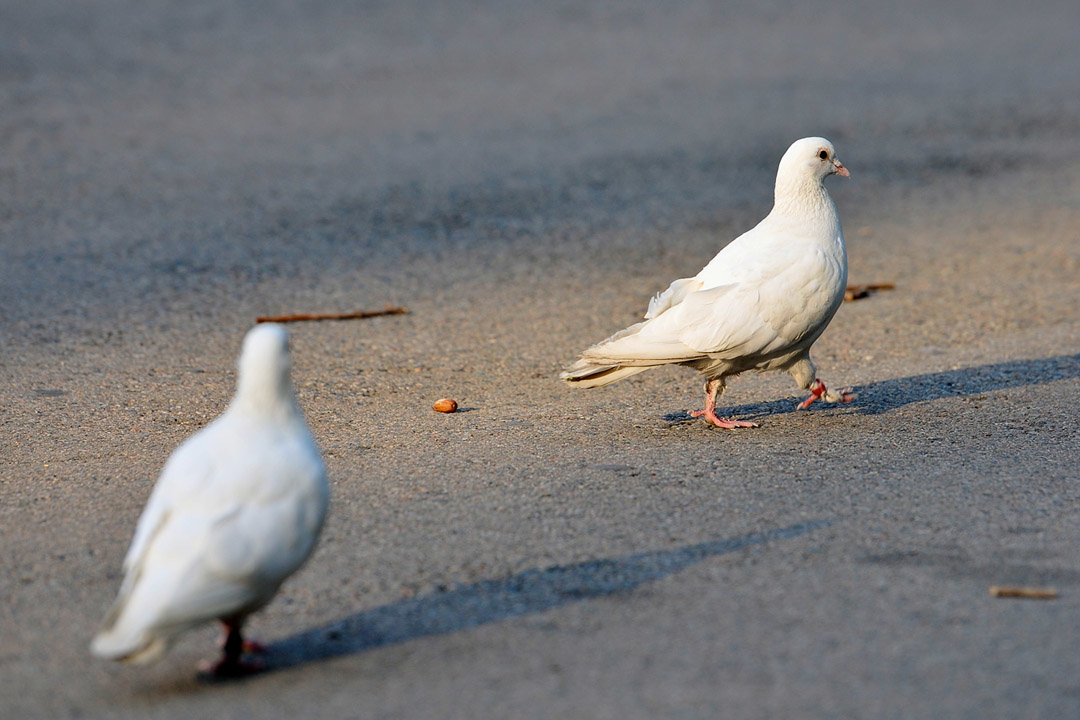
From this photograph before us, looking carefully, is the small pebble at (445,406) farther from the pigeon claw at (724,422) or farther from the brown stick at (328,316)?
the brown stick at (328,316)

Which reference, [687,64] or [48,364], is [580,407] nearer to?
[48,364]

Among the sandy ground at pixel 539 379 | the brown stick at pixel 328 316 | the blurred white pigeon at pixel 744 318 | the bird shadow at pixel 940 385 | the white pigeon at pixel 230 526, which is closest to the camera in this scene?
the white pigeon at pixel 230 526

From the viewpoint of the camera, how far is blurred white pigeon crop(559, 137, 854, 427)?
17.6 feet

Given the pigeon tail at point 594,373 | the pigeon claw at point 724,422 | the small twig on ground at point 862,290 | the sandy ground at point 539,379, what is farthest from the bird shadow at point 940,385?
the small twig on ground at point 862,290

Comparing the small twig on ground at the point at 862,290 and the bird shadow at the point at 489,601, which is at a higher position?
the small twig on ground at the point at 862,290

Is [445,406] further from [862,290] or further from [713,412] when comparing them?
[862,290]

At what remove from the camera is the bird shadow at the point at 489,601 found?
3469 mm

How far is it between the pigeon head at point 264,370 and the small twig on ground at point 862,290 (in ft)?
16.3

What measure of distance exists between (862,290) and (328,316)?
3274 millimetres

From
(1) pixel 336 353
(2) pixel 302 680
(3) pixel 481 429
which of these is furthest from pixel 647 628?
(1) pixel 336 353

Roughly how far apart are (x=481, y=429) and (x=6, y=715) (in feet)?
8.65

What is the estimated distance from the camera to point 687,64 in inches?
592

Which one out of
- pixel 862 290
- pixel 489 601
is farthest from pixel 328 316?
pixel 489 601

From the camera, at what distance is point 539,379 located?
6.26 meters
